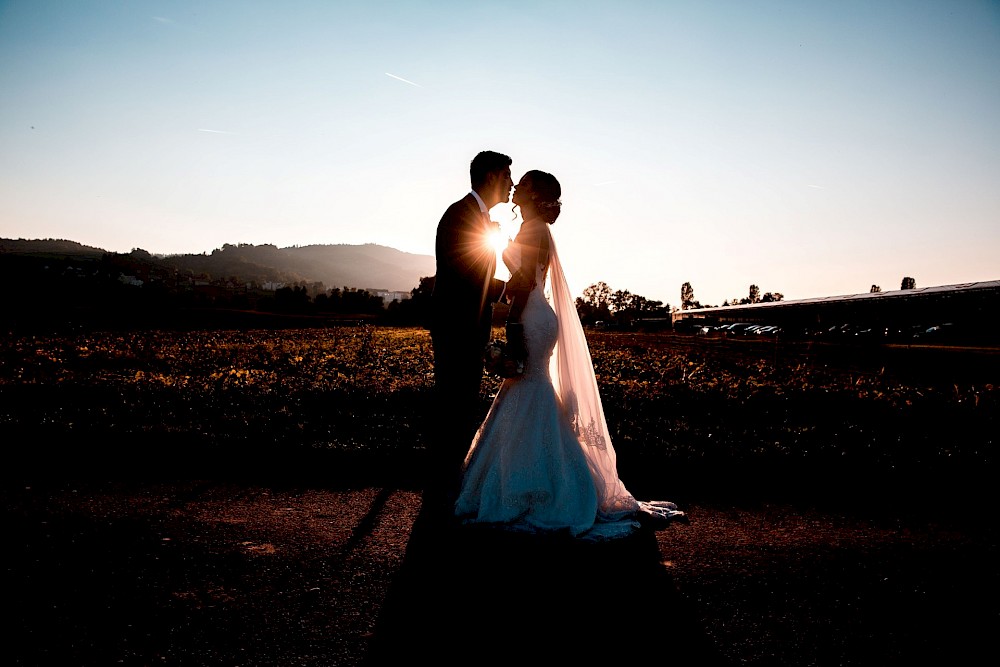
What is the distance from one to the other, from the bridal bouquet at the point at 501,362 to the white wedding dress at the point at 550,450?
110 mm

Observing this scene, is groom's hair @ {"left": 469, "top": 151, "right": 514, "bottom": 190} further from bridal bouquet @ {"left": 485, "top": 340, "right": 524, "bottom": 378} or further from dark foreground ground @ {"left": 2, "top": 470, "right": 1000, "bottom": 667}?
dark foreground ground @ {"left": 2, "top": 470, "right": 1000, "bottom": 667}

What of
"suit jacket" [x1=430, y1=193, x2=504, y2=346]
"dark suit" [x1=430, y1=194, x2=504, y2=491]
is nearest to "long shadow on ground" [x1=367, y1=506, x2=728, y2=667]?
"dark suit" [x1=430, y1=194, x2=504, y2=491]

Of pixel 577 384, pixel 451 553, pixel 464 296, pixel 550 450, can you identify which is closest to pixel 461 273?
pixel 464 296

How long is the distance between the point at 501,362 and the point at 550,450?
0.75 metres

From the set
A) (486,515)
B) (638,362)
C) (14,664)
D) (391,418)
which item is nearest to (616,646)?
(486,515)

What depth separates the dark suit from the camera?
3.97 metres

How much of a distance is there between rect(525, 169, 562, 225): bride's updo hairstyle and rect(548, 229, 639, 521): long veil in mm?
191

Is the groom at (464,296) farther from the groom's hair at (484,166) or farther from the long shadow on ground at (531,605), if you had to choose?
the long shadow on ground at (531,605)

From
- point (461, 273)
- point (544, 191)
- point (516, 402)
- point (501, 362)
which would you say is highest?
point (544, 191)

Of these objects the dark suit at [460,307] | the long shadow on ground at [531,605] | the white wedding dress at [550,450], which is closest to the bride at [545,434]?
the white wedding dress at [550,450]

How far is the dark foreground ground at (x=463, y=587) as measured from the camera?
2584 mm

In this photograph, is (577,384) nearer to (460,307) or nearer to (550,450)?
(550,450)

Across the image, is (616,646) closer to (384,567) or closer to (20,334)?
(384,567)

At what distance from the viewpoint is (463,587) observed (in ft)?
10.5
